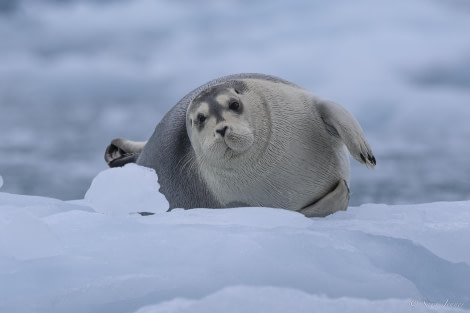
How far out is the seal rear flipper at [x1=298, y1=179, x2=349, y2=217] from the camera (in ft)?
19.0

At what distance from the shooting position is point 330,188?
600 cm

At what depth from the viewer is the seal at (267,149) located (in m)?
5.53

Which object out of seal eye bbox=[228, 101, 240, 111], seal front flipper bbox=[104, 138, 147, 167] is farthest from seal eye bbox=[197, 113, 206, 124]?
seal front flipper bbox=[104, 138, 147, 167]

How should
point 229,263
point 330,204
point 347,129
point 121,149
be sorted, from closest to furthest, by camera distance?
point 229,263
point 347,129
point 330,204
point 121,149

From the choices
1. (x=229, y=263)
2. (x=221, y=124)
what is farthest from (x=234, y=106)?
(x=229, y=263)

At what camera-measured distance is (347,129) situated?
566 centimetres

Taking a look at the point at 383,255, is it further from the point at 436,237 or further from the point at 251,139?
the point at 251,139

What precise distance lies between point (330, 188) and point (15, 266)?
2.60 m

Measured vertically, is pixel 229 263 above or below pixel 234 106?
below

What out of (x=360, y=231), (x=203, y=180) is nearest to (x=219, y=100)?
(x=203, y=180)

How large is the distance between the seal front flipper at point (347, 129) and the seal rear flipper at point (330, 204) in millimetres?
394

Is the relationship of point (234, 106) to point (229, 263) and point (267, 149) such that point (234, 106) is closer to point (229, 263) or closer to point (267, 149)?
point (267, 149)

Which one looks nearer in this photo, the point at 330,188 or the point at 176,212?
the point at 176,212

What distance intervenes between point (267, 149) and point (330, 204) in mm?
599
